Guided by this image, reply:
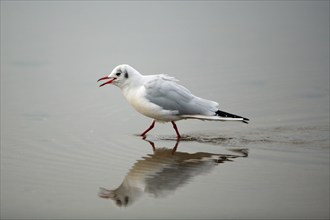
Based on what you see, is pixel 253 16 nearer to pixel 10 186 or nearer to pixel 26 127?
pixel 26 127

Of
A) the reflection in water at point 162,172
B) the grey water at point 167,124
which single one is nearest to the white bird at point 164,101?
the grey water at point 167,124

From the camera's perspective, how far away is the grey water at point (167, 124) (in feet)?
17.9

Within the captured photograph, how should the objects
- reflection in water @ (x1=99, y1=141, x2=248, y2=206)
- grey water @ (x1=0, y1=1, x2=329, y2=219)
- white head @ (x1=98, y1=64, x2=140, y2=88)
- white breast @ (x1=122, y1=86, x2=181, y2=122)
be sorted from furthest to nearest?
1. white head @ (x1=98, y1=64, x2=140, y2=88)
2. white breast @ (x1=122, y1=86, x2=181, y2=122)
3. reflection in water @ (x1=99, y1=141, x2=248, y2=206)
4. grey water @ (x1=0, y1=1, x2=329, y2=219)

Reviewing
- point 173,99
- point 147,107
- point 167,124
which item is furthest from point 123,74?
point 167,124

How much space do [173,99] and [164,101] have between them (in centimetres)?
11

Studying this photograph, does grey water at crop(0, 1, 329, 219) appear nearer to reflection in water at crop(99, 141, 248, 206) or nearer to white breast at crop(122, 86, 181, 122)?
reflection in water at crop(99, 141, 248, 206)

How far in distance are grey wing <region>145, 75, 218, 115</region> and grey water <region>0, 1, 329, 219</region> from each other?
0.31 meters

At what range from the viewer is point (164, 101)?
7418mm

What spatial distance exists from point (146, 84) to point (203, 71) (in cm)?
296

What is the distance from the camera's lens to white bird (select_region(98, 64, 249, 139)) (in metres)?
7.41

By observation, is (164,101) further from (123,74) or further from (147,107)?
(123,74)

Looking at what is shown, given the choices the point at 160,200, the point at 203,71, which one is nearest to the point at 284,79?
the point at 203,71

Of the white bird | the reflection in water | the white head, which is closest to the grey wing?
the white bird

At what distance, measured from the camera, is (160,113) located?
7.39m
